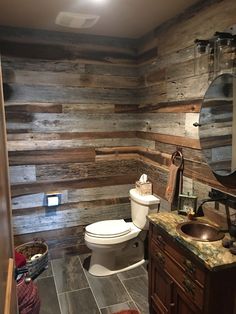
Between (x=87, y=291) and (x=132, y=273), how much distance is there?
1.71 ft

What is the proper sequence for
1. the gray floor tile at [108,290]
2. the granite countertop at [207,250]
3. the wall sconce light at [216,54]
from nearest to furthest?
the granite countertop at [207,250] → the wall sconce light at [216,54] → the gray floor tile at [108,290]

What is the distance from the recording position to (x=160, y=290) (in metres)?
1.98

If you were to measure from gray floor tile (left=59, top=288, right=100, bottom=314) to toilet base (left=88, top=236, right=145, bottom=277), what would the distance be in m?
0.29

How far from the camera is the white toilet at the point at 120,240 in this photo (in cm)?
262

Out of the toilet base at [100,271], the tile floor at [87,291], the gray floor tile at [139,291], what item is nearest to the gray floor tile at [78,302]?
the tile floor at [87,291]

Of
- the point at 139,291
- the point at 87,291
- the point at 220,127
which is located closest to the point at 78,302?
the point at 87,291

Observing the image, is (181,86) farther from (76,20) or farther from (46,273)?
(46,273)

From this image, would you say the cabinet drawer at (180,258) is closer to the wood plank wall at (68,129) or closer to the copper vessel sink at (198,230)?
the copper vessel sink at (198,230)

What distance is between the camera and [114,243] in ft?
8.57

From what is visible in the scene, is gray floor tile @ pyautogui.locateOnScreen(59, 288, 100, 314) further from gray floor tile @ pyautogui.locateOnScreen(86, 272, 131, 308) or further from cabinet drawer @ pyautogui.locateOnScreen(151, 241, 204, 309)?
cabinet drawer @ pyautogui.locateOnScreen(151, 241, 204, 309)

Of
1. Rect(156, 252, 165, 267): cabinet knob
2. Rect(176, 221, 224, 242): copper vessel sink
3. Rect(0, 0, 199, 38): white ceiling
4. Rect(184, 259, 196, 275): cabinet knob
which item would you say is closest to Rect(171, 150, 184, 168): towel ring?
Rect(176, 221, 224, 242): copper vessel sink

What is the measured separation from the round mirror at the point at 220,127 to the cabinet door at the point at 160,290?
2.62 feet

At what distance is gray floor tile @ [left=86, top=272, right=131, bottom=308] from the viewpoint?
Answer: 237 cm

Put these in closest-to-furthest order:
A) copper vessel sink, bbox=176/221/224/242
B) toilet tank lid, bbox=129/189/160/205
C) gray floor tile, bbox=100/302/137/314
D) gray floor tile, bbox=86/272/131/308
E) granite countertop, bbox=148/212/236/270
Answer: granite countertop, bbox=148/212/236/270 < copper vessel sink, bbox=176/221/224/242 < gray floor tile, bbox=100/302/137/314 < gray floor tile, bbox=86/272/131/308 < toilet tank lid, bbox=129/189/160/205
